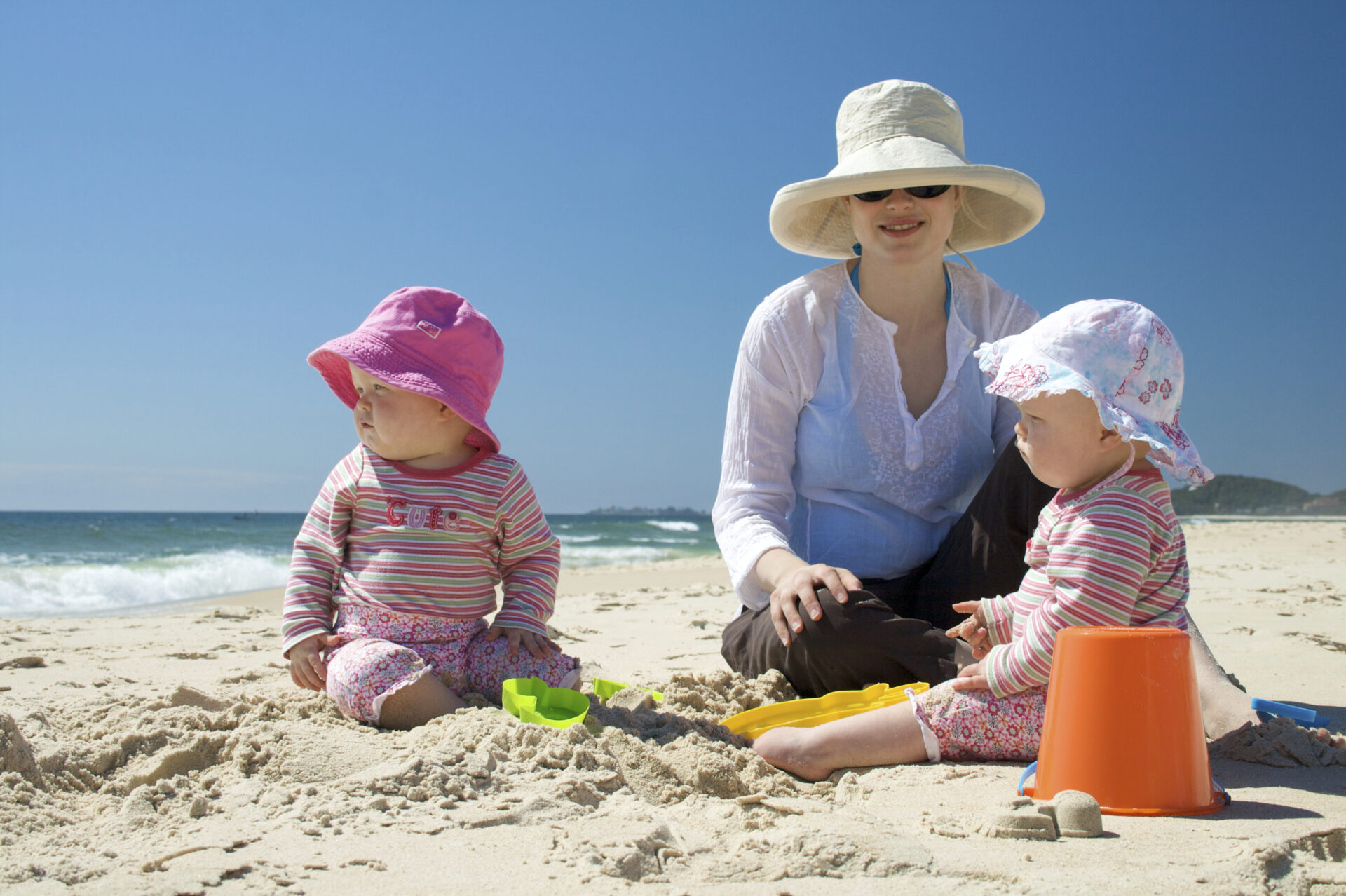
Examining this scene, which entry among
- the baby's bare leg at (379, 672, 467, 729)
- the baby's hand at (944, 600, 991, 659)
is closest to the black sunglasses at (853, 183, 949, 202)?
the baby's hand at (944, 600, 991, 659)

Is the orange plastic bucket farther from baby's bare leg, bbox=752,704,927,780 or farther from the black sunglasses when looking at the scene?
the black sunglasses

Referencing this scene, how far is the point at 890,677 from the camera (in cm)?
226

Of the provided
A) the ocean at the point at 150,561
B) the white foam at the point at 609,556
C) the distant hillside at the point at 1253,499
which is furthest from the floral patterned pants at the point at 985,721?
the distant hillside at the point at 1253,499

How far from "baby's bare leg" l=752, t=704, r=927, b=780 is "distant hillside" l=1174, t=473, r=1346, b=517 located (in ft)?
136

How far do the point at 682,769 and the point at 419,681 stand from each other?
71 cm

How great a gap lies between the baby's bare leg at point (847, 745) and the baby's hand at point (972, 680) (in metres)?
0.11

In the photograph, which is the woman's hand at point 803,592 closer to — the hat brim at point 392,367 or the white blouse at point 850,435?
the white blouse at point 850,435

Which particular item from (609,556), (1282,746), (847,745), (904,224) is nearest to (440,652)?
(847,745)

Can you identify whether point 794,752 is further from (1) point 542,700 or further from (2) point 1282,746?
(2) point 1282,746

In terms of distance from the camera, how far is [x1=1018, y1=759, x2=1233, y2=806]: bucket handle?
1546 mm

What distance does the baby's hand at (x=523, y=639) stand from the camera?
7.65 ft

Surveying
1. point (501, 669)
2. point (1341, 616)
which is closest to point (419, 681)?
point (501, 669)

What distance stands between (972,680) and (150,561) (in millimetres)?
13537

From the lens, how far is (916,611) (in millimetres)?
2604
